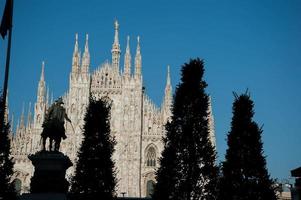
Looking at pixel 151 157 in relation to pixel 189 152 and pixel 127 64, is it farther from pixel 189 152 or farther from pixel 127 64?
pixel 189 152

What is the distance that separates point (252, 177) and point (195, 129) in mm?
3966

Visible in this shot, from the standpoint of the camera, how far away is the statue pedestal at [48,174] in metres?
18.3

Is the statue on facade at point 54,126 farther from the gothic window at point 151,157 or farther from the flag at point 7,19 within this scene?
the gothic window at point 151,157

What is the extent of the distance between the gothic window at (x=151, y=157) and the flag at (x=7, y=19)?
40.9m

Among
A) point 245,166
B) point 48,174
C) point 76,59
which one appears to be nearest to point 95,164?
point 48,174

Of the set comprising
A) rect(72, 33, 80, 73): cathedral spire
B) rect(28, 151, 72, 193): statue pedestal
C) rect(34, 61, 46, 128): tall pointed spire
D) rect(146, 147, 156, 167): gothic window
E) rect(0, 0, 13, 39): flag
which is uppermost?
rect(72, 33, 80, 73): cathedral spire

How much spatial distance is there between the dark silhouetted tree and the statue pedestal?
718cm

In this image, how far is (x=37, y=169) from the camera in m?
18.4

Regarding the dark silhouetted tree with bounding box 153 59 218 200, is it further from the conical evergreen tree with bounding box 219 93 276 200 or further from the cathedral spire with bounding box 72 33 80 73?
the cathedral spire with bounding box 72 33 80 73

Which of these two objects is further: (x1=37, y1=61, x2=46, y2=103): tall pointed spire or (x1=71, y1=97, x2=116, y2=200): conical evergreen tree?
(x1=37, y1=61, x2=46, y2=103): tall pointed spire

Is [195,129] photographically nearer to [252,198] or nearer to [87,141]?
[252,198]

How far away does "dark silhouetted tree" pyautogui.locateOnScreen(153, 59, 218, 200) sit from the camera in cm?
→ 2333

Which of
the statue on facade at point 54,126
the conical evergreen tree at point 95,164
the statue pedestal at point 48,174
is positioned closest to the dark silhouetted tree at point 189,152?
the conical evergreen tree at point 95,164

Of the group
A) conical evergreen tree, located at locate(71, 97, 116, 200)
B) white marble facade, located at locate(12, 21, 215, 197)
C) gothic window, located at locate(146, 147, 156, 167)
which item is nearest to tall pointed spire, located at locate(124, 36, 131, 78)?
white marble facade, located at locate(12, 21, 215, 197)
